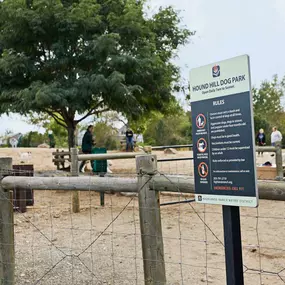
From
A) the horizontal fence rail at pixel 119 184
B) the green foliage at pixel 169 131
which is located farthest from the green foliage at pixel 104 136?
the horizontal fence rail at pixel 119 184

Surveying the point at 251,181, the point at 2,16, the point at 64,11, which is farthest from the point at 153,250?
the point at 2,16

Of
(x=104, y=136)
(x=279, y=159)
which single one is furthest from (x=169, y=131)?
(x=279, y=159)

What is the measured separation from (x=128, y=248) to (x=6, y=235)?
6.67 ft

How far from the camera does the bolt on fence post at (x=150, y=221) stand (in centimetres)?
300

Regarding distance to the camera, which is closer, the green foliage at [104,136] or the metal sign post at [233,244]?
the metal sign post at [233,244]

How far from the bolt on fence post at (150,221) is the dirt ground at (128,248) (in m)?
1.08

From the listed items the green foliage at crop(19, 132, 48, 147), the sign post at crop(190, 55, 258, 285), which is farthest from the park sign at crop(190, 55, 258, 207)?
the green foliage at crop(19, 132, 48, 147)

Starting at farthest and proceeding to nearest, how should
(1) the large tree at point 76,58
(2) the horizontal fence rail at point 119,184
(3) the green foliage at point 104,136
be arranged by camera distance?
(3) the green foliage at point 104,136
(1) the large tree at point 76,58
(2) the horizontal fence rail at point 119,184

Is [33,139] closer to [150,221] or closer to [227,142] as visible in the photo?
[150,221]

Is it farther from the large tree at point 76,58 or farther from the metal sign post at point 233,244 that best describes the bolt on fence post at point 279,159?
the metal sign post at point 233,244

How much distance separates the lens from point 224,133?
2.07 meters

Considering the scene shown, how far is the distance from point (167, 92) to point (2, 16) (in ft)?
19.0

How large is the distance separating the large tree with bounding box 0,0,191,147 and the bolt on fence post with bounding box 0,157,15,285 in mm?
7303

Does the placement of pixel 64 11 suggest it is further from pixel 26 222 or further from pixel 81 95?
pixel 26 222
